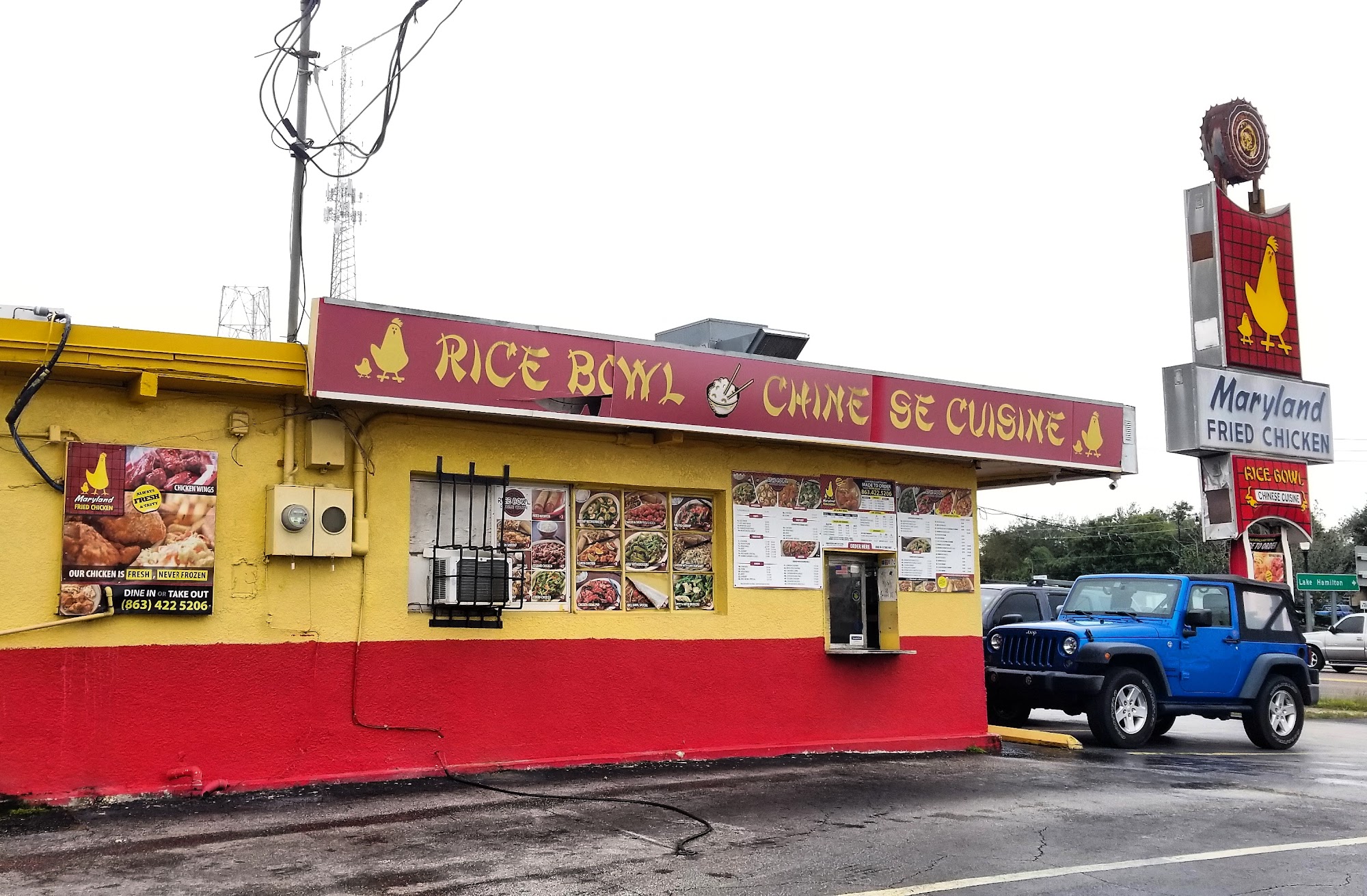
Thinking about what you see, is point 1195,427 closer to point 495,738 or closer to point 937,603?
point 937,603

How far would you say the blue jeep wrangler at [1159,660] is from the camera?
14320mm

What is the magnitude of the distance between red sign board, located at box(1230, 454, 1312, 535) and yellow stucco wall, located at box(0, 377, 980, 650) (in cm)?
1130

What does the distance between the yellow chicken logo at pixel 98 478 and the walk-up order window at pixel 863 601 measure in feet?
22.9

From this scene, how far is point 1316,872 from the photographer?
24.2ft

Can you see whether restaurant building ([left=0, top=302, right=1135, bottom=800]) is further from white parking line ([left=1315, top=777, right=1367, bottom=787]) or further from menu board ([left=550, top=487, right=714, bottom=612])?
white parking line ([left=1315, top=777, right=1367, bottom=787])

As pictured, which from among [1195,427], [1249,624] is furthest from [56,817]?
[1195,427]

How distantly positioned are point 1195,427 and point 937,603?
29.7 ft

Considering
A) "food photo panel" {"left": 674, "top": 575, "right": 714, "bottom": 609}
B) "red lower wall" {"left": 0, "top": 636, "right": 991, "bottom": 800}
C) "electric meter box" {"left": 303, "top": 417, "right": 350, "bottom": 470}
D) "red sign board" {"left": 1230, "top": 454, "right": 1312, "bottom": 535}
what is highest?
"red sign board" {"left": 1230, "top": 454, "right": 1312, "bottom": 535}

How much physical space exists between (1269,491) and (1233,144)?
6.12 metres

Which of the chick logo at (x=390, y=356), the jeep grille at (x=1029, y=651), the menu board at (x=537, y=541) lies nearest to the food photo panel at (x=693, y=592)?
the menu board at (x=537, y=541)

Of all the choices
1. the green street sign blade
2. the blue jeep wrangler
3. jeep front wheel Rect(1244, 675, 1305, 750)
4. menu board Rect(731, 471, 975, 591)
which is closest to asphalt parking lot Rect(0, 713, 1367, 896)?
menu board Rect(731, 471, 975, 591)

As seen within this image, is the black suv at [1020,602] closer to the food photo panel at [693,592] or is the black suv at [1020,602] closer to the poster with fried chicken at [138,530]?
the food photo panel at [693,592]

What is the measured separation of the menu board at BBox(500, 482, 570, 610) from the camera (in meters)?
10.9

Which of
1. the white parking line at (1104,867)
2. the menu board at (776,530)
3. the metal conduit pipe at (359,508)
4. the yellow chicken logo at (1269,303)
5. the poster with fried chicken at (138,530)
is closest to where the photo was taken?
the white parking line at (1104,867)
